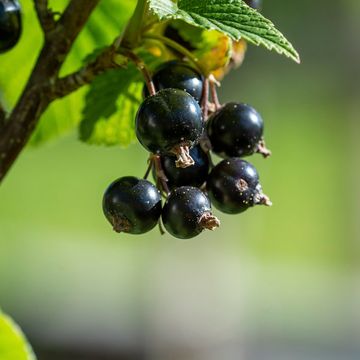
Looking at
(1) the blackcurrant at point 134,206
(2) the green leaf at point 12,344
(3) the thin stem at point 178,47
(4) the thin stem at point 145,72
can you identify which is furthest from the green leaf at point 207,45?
(2) the green leaf at point 12,344

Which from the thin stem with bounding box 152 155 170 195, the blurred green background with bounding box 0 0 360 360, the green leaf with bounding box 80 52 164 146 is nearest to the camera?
the thin stem with bounding box 152 155 170 195

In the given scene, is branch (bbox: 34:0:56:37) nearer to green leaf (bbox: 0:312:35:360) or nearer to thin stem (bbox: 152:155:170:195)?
thin stem (bbox: 152:155:170:195)

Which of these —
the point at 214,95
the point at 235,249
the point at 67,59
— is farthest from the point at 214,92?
the point at 235,249

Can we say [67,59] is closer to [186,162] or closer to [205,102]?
[205,102]

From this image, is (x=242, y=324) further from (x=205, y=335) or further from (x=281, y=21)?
(x=281, y=21)

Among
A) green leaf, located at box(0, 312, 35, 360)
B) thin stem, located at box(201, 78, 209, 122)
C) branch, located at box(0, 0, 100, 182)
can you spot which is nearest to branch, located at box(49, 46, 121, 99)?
branch, located at box(0, 0, 100, 182)

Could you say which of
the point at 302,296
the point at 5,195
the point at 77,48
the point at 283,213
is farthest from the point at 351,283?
the point at 77,48

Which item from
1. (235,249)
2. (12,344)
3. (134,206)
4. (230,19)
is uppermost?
(230,19)
